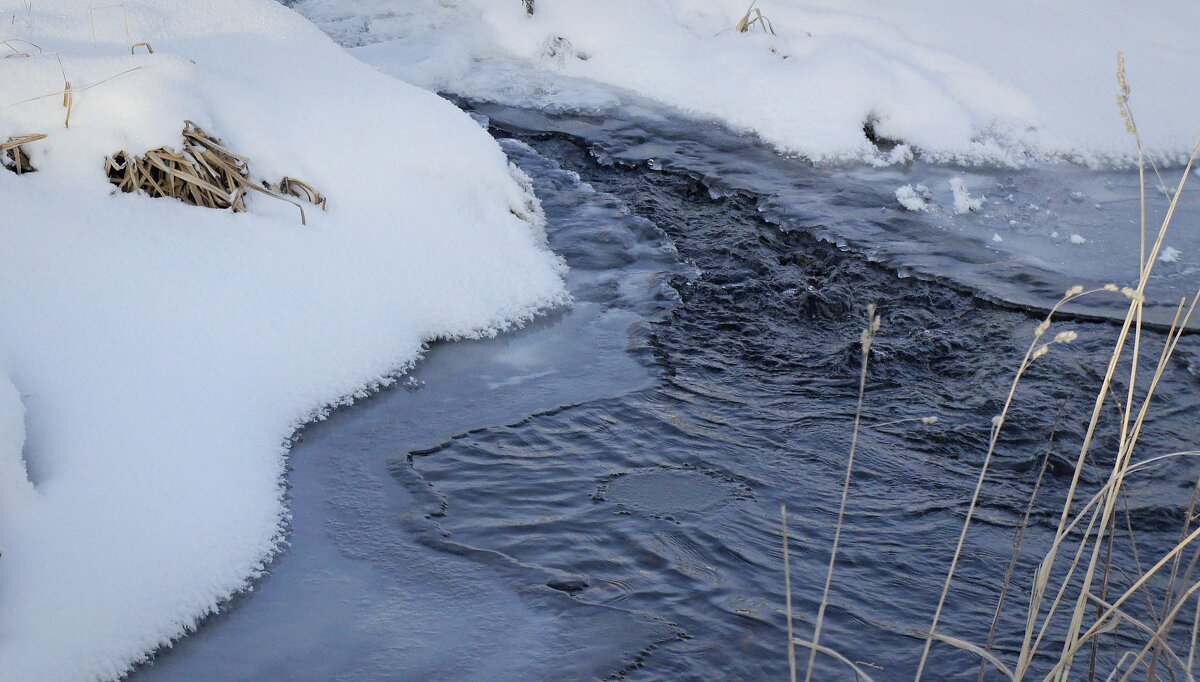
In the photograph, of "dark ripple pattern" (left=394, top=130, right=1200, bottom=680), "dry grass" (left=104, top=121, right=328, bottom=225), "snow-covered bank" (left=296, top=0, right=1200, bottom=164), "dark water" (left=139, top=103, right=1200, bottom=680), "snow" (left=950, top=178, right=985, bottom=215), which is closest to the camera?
"dark water" (left=139, top=103, right=1200, bottom=680)

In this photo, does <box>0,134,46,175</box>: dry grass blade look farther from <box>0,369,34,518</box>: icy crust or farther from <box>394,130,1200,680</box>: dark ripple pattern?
<box>394,130,1200,680</box>: dark ripple pattern

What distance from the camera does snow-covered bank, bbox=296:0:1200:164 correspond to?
6800mm

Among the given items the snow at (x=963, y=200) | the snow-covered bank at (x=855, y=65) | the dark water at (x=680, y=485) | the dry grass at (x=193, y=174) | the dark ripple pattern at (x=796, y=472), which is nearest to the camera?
the dark water at (x=680, y=485)

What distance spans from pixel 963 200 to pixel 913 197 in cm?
29

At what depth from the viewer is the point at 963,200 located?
6020mm

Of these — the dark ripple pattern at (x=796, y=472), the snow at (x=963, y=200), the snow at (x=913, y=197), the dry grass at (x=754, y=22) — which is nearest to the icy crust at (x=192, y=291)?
the dark ripple pattern at (x=796, y=472)

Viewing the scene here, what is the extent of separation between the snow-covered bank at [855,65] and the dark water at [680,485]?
2.06 meters

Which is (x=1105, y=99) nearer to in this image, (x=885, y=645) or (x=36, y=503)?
(x=885, y=645)

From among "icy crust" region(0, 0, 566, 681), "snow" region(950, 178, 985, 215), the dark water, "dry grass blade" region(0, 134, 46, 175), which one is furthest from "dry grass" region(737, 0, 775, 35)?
"dry grass blade" region(0, 134, 46, 175)

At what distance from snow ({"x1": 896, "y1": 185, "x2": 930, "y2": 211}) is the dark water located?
0.93 meters

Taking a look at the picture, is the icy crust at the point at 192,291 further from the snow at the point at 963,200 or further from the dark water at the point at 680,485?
the snow at the point at 963,200

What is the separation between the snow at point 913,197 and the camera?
6.02 m

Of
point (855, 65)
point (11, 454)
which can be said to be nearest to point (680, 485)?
point (11, 454)

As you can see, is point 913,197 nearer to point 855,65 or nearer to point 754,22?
point 855,65
